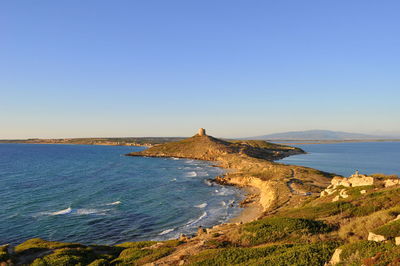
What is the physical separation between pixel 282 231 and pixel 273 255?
5.57 m

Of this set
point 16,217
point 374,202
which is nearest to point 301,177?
point 374,202

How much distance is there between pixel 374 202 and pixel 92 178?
73127 millimetres

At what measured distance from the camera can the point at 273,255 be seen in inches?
561

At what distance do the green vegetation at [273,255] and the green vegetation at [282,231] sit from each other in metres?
2.82

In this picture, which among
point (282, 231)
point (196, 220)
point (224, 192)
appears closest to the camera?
point (282, 231)

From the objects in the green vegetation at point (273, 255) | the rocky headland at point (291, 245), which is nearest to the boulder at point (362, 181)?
the rocky headland at point (291, 245)

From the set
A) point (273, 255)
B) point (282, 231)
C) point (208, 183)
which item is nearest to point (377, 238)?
point (273, 255)

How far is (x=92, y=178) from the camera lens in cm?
7719

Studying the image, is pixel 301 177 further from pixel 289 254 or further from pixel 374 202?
pixel 289 254

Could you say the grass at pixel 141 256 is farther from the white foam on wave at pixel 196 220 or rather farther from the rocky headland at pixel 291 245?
the white foam on wave at pixel 196 220

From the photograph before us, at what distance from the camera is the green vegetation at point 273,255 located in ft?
41.7

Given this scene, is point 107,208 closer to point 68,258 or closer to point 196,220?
point 196,220

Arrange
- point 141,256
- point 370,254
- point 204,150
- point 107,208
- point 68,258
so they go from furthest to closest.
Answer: point 204,150 < point 107,208 < point 68,258 < point 141,256 < point 370,254

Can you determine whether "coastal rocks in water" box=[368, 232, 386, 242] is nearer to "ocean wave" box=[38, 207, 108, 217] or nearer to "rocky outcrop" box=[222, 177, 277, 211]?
"rocky outcrop" box=[222, 177, 277, 211]
